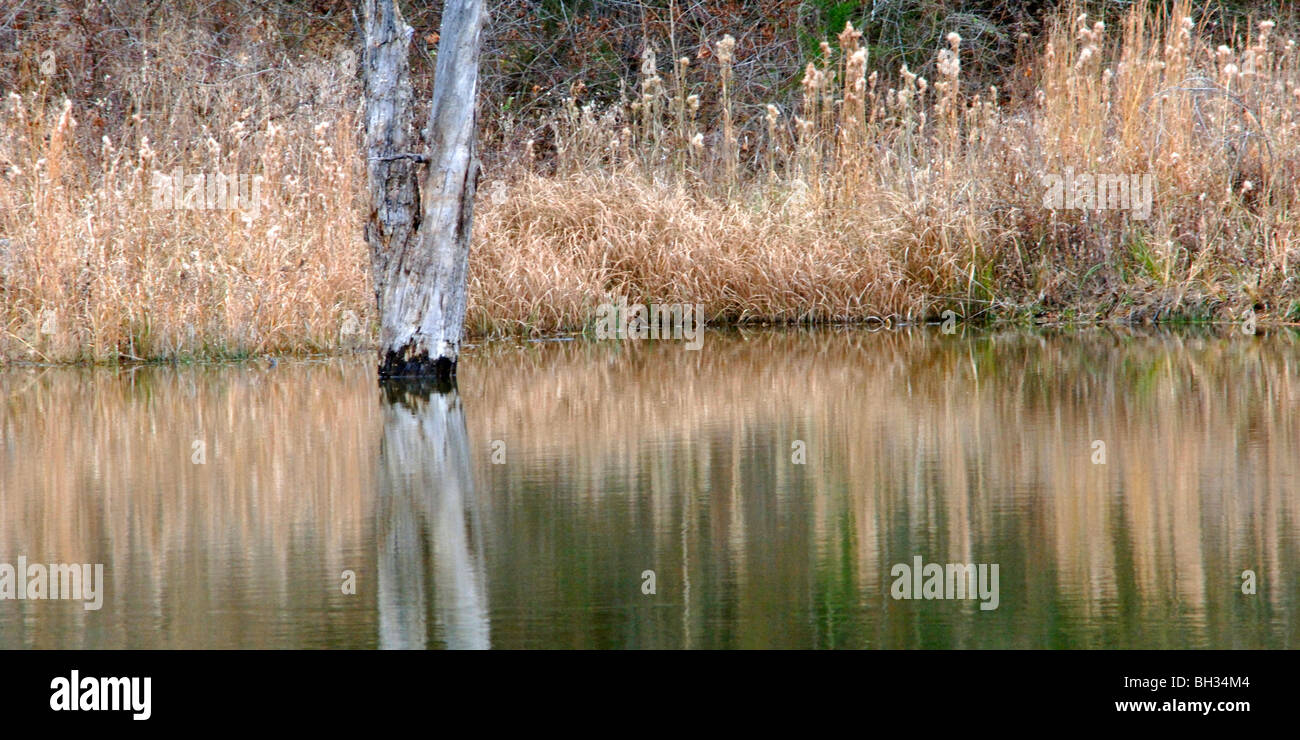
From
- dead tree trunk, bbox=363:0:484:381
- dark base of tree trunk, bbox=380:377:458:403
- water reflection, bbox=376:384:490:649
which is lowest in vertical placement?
water reflection, bbox=376:384:490:649

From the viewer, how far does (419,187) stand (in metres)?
7.65

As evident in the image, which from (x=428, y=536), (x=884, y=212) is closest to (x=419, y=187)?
(x=428, y=536)

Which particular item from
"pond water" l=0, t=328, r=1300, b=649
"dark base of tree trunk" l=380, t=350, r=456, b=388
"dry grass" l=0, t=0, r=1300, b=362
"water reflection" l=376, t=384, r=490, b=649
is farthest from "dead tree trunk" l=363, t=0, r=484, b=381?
"dry grass" l=0, t=0, r=1300, b=362

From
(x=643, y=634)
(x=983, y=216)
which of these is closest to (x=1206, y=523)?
(x=643, y=634)

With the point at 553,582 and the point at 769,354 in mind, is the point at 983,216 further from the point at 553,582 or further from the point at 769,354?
the point at 553,582

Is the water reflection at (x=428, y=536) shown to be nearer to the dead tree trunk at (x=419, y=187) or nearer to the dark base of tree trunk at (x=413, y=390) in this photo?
the dark base of tree trunk at (x=413, y=390)

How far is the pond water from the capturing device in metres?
3.17

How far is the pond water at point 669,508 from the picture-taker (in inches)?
125

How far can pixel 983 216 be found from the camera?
34.6 feet

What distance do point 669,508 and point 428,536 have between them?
0.72 meters

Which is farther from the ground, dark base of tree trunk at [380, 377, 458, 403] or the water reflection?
dark base of tree trunk at [380, 377, 458, 403]

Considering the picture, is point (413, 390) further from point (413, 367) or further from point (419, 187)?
point (419, 187)

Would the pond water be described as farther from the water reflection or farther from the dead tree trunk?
the dead tree trunk

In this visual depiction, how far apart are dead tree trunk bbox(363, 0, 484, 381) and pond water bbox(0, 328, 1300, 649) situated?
12.9 inches
